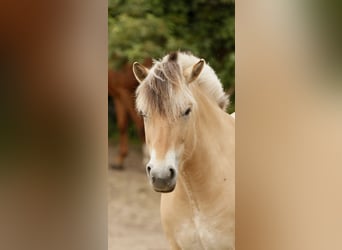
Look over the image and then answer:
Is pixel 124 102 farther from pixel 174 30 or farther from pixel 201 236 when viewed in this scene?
pixel 201 236

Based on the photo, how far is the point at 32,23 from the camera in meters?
0.64

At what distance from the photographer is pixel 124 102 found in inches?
123

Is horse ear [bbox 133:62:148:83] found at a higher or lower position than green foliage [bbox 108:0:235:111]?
lower

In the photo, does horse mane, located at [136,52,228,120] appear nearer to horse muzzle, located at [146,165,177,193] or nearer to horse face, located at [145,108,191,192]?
horse face, located at [145,108,191,192]

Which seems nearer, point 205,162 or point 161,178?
point 161,178

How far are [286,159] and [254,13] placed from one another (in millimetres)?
151

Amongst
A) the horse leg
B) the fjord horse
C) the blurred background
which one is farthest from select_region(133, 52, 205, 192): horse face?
the horse leg

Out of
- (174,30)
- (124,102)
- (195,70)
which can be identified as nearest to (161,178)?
(195,70)

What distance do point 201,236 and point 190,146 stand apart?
202 mm

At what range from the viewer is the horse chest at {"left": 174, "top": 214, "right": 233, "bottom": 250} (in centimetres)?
129

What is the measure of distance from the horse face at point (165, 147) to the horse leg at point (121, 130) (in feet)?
6.21

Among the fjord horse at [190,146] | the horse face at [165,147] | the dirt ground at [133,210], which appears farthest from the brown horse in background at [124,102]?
the horse face at [165,147]

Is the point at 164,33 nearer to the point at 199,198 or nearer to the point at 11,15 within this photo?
the point at 199,198

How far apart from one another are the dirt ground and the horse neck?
1250 millimetres
